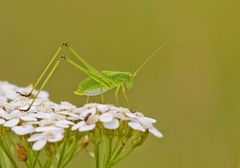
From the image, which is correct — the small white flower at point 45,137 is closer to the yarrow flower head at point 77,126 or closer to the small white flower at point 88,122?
the yarrow flower head at point 77,126

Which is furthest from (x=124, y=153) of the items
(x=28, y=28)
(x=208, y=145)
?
(x=28, y=28)

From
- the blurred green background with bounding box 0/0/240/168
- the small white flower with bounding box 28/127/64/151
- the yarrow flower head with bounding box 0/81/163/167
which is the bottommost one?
the small white flower with bounding box 28/127/64/151

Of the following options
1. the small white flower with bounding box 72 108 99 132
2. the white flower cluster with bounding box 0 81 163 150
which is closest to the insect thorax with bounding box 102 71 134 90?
the white flower cluster with bounding box 0 81 163 150

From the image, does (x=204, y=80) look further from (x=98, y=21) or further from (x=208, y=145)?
(x=98, y=21)

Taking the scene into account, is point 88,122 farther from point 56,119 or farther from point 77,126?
point 56,119

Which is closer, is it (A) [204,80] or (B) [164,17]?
(A) [204,80]

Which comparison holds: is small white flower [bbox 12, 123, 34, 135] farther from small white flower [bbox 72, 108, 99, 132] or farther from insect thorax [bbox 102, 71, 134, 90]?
insect thorax [bbox 102, 71, 134, 90]

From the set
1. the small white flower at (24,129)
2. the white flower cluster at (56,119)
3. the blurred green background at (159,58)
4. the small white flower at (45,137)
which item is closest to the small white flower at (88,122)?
the white flower cluster at (56,119)
